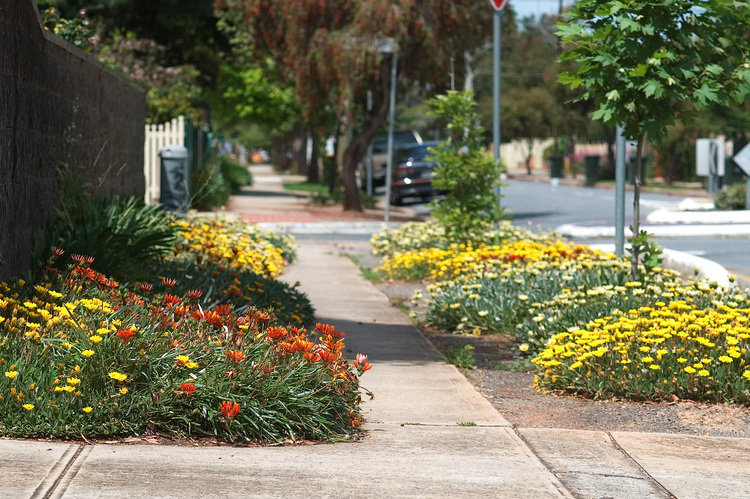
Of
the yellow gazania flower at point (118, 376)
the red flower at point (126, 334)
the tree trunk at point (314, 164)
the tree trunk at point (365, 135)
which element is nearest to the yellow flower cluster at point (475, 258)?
the red flower at point (126, 334)

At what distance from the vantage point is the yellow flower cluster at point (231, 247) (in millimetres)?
10820

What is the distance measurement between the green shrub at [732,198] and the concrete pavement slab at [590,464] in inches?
903

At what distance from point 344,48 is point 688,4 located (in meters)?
16.5

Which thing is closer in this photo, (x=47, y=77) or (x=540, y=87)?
(x=47, y=77)

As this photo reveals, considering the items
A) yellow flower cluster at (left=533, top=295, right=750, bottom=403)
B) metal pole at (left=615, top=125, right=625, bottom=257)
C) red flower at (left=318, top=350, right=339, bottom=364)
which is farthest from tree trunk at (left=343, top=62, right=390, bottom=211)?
red flower at (left=318, top=350, right=339, bottom=364)

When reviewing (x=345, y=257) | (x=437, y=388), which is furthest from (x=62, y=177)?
(x=345, y=257)

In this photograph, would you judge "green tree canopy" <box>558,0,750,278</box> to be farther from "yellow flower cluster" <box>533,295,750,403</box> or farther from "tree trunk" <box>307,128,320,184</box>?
"tree trunk" <box>307,128,320,184</box>

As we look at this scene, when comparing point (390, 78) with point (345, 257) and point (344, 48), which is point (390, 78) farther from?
point (345, 257)

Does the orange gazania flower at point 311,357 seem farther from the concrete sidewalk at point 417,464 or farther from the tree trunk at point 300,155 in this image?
the tree trunk at point 300,155

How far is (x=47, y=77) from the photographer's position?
339 inches

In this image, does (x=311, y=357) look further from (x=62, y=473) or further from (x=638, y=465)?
(x=638, y=465)

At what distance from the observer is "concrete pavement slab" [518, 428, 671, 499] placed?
4.86 m

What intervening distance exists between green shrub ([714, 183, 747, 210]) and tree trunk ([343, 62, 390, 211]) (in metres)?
8.90

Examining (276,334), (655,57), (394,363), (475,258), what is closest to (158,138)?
(475,258)
